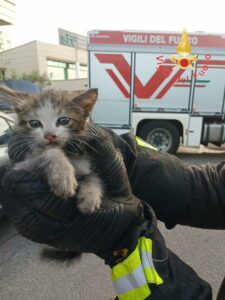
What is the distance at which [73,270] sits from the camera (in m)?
3.58

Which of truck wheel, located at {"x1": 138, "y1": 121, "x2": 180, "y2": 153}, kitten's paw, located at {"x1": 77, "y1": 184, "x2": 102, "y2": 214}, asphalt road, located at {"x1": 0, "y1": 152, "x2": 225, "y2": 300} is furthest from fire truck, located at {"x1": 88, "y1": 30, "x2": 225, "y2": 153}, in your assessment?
kitten's paw, located at {"x1": 77, "y1": 184, "x2": 102, "y2": 214}

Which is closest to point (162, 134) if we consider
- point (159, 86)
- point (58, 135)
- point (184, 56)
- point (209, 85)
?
point (159, 86)

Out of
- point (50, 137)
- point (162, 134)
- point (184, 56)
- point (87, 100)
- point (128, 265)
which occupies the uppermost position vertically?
point (184, 56)

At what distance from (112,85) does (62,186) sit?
780 centimetres

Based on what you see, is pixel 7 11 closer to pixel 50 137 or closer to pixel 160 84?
pixel 160 84

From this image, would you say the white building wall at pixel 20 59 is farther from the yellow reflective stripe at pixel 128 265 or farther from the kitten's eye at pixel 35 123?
the yellow reflective stripe at pixel 128 265

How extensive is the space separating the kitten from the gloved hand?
7cm

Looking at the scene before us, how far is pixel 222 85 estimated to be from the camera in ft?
29.2

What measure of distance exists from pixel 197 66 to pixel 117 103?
101 inches

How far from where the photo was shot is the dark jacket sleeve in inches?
75.8

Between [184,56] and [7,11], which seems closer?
[184,56]

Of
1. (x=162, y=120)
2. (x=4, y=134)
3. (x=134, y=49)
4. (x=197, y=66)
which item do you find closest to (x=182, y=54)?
(x=197, y=66)

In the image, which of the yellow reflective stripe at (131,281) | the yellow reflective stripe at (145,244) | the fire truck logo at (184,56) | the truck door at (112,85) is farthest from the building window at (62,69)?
the yellow reflective stripe at (131,281)

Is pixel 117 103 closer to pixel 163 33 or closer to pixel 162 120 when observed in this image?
pixel 162 120
